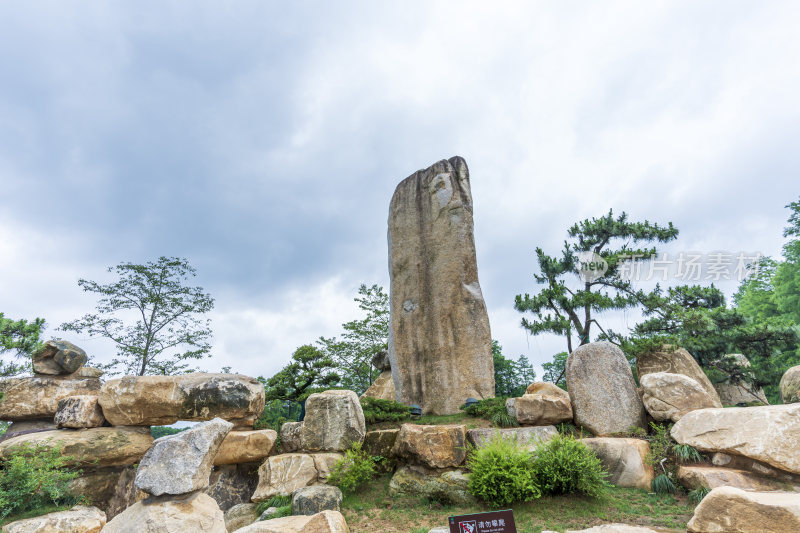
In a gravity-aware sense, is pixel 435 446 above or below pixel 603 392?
below

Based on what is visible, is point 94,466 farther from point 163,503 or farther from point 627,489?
point 627,489

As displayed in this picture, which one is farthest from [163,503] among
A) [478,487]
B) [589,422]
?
[589,422]

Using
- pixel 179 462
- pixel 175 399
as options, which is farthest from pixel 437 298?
pixel 179 462

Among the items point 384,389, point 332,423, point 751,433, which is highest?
point 384,389

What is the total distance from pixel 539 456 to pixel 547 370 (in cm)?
2012

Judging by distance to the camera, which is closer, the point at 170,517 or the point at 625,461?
the point at 170,517

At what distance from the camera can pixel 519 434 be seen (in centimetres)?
825

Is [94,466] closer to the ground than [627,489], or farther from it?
farther from it

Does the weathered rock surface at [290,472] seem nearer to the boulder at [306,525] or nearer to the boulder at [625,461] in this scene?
the boulder at [306,525]

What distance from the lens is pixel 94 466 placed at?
7297mm

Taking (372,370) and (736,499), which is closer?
(736,499)

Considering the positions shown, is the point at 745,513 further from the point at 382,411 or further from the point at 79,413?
the point at 79,413

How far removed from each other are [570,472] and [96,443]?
29.1ft

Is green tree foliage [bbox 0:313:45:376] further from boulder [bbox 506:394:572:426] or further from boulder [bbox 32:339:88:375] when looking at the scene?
boulder [bbox 506:394:572:426]
